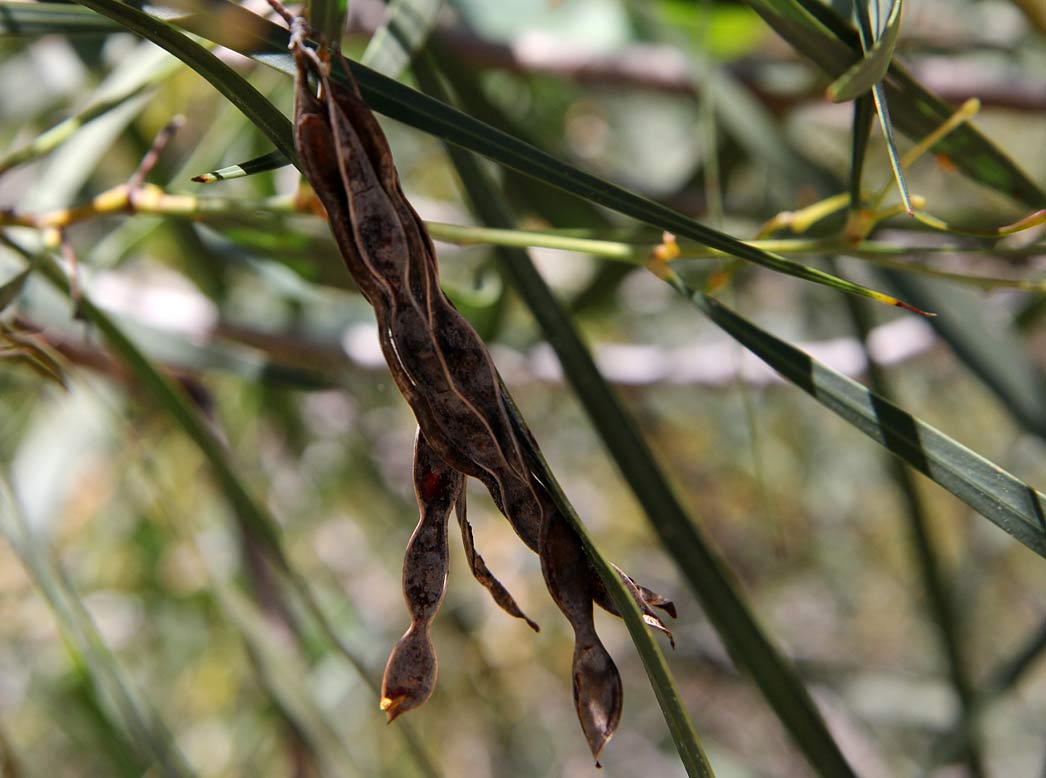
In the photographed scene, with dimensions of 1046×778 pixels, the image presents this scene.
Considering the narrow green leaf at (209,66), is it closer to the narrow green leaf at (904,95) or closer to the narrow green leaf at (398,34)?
the narrow green leaf at (398,34)

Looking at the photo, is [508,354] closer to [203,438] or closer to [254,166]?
[203,438]

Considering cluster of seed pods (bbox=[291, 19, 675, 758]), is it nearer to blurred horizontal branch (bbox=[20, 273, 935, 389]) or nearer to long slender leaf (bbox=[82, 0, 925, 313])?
long slender leaf (bbox=[82, 0, 925, 313])

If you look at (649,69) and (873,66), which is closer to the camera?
(873,66)

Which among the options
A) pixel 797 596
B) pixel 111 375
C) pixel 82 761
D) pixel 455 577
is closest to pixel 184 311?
pixel 111 375

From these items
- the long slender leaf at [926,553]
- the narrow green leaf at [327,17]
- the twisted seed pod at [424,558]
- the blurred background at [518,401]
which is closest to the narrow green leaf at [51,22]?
the blurred background at [518,401]

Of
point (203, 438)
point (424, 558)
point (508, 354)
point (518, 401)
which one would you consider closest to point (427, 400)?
point (424, 558)

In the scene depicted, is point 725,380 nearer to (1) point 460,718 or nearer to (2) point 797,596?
(1) point 460,718

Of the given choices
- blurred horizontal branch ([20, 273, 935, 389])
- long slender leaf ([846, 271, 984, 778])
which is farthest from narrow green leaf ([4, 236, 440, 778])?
long slender leaf ([846, 271, 984, 778])
